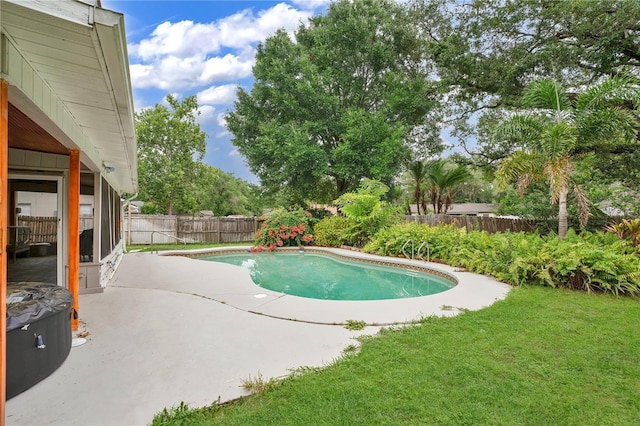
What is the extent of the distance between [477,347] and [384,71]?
54.1 ft

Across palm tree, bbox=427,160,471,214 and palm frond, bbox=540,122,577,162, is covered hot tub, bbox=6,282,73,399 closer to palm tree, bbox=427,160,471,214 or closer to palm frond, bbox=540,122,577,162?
palm frond, bbox=540,122,577,162

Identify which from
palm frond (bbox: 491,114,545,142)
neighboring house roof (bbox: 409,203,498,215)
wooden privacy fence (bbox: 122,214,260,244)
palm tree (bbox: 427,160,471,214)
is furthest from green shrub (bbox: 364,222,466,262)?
neighboring house roof (bbox: 409,203,498,215)

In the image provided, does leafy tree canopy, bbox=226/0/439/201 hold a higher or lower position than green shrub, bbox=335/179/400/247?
higher

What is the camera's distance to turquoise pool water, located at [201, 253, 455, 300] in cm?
732

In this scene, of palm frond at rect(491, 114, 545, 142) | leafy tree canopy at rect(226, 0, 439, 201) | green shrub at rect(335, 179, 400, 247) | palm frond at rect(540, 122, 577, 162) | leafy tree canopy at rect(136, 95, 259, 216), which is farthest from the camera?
leafy tree canopy at rect(136, 95, 259, 216)

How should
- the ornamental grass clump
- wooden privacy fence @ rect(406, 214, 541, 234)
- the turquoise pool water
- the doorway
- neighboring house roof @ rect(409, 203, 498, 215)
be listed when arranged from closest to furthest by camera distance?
the doorway → the turquoise pool water → wooden privacy fence @ rect(406, 214, 541, 234) → the ornamental grass clump → neighboring house roof @ rect(409, 203, 498, 215)

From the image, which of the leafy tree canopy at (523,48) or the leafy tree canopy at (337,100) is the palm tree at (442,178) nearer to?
the leafy tree canopy at (337,100)

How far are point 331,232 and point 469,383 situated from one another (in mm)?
11829

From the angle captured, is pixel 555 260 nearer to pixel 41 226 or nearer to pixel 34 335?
pixel 34 335

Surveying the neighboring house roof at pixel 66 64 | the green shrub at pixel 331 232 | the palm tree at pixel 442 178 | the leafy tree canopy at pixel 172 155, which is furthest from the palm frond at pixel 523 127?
the leafy tree canopy at pixel 172 155

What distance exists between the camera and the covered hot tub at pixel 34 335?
2486 millimetres

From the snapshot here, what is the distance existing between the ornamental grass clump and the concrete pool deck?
8009mm

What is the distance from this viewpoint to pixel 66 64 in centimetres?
235

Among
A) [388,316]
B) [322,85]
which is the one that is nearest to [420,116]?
[322,85]
